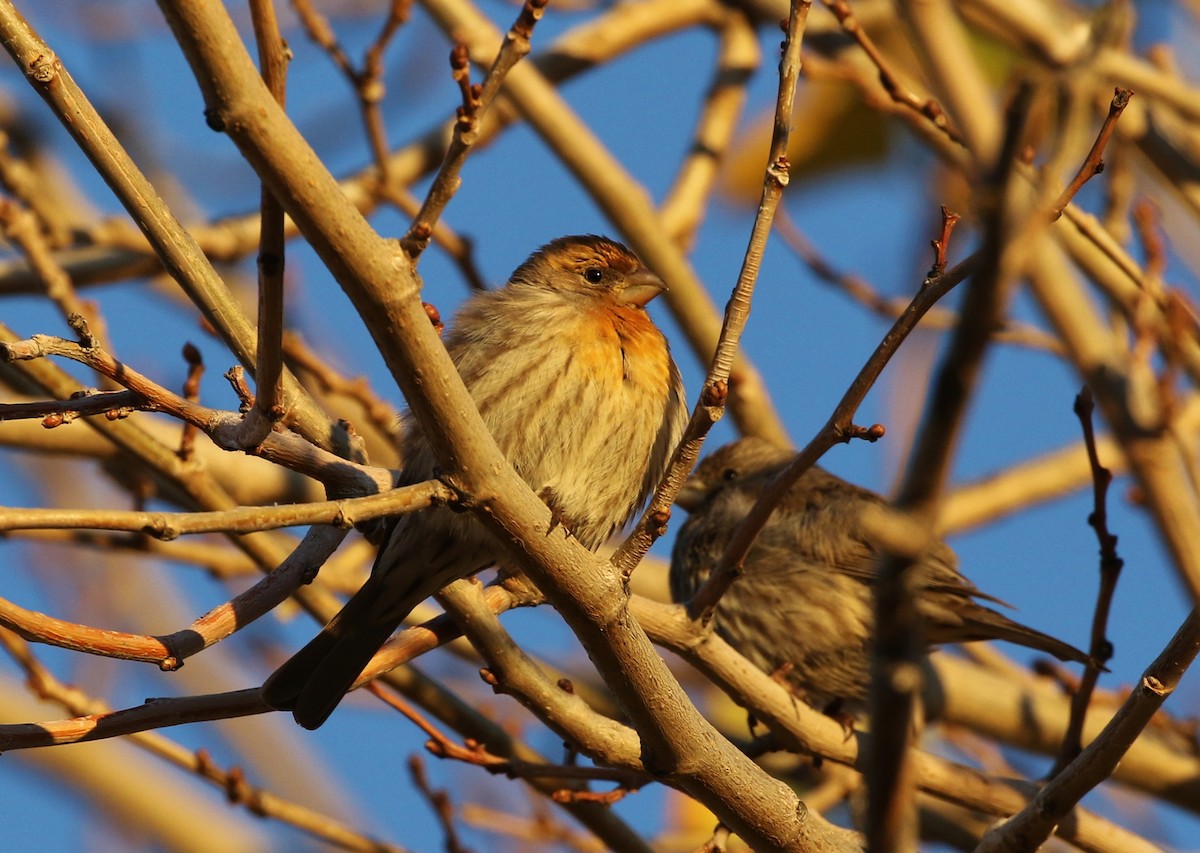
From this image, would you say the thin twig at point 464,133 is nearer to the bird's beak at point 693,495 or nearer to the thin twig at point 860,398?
the thin twig at point 860,398

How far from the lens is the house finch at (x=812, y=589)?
6.32 meters

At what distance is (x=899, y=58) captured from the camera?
A: 8.59 m

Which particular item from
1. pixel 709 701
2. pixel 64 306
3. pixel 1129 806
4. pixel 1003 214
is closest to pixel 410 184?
pixel 64 306

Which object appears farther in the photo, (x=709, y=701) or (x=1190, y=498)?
(x=709, y=701)

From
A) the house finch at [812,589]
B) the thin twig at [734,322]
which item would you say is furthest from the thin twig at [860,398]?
the house finch at [812,589]

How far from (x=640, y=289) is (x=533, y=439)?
1.26m

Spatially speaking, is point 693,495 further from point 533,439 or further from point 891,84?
point 533,439

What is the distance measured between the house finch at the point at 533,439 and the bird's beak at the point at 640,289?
0.27 m

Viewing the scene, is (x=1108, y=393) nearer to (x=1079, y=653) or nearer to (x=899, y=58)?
(x=1079, y=653)

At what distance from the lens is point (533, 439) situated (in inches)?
181

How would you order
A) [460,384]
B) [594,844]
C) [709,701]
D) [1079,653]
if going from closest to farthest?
1. [460,384]
2. [1079,653]
3. [594,844]
4. [709,701]

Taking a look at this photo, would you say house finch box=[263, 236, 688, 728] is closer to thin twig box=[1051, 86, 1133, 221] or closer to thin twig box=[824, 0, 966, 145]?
thin twig box=[824, 0, 966, 145]

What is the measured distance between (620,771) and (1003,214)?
2.91m

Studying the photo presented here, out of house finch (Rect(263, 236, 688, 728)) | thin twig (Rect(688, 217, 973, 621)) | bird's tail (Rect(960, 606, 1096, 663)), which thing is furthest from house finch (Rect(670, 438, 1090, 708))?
thin twig (Rect(688, 217, 973, 621))
